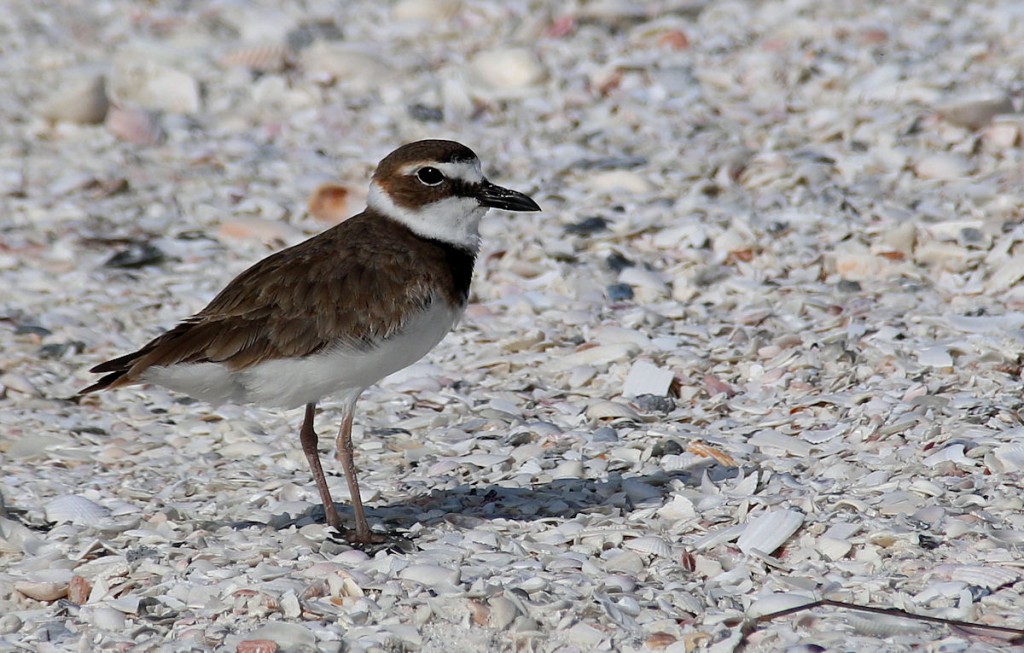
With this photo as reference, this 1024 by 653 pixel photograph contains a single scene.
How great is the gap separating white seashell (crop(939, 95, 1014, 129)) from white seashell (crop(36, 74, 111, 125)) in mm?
Answer: 5198

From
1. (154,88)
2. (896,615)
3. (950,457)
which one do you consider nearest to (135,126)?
(154,88)

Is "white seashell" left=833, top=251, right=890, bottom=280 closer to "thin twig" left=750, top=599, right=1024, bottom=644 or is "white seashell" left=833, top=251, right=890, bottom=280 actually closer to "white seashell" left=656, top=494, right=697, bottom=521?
"white seashell" left=656, top=494, right=697, bottom=521

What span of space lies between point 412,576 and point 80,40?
6993 mm

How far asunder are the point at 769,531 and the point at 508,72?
534cm

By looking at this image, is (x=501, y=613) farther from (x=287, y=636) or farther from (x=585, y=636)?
(x=287, y=636)

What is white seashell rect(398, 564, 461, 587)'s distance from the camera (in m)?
4.25

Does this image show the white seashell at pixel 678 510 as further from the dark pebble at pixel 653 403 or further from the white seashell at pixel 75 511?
the white seashell at pixel 75 511

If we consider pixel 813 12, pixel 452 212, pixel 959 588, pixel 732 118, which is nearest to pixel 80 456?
pixel 452 212

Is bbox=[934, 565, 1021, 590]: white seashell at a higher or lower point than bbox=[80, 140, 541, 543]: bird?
lower

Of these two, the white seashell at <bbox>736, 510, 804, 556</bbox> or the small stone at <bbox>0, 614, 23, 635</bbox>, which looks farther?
the white seashell at <bbox>736, 510, 804, 556</bbox>

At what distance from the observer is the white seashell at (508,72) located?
9.12 m

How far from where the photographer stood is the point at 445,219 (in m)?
5.15

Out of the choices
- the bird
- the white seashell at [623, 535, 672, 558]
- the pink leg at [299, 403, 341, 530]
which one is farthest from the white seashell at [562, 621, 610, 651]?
the pink leg at [299, 403, 341, 530]

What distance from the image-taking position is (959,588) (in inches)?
157
